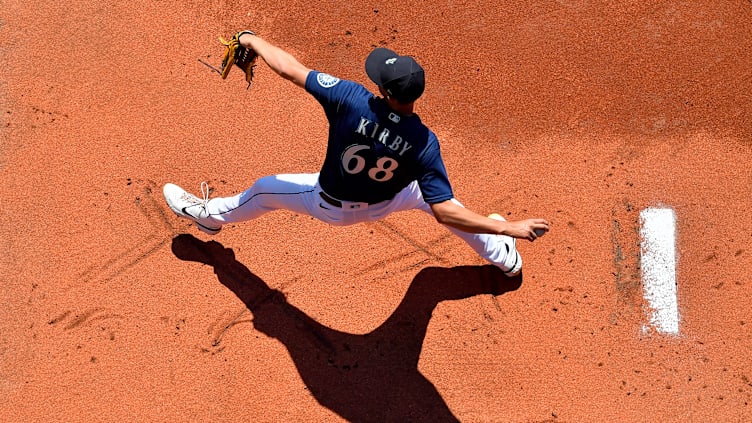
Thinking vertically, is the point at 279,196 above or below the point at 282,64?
below

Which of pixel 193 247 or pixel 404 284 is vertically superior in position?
pixel 193 247

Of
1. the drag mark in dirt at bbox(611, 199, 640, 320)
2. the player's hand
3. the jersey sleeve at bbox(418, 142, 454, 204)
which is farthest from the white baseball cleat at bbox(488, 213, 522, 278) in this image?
the jersey sleeve at bbox(418, 142, 454, 204)

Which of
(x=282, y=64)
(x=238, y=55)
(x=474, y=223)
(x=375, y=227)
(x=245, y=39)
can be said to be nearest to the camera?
(x=474, y=223)

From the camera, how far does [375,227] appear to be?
482 cm

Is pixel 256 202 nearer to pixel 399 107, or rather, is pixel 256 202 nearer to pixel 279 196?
pixel 279 196

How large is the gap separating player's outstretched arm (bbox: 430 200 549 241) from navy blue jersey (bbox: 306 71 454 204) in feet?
0.19

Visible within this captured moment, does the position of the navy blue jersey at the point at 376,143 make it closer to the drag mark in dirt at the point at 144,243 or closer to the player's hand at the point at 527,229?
the player's hand at the point at 527,229

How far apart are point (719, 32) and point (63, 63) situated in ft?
18.0

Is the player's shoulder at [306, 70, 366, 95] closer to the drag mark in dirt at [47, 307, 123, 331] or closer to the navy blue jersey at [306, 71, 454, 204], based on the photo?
the navy blue jersey at [306, 71, 454, 204]

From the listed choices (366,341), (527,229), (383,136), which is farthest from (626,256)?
(383,136)

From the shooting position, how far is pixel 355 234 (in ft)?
15.7

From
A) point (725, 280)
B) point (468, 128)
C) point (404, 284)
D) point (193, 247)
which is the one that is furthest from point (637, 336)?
point (193, 247)

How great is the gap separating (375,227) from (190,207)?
1.37 m

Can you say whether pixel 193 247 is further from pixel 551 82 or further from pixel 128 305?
pixel 551 82
